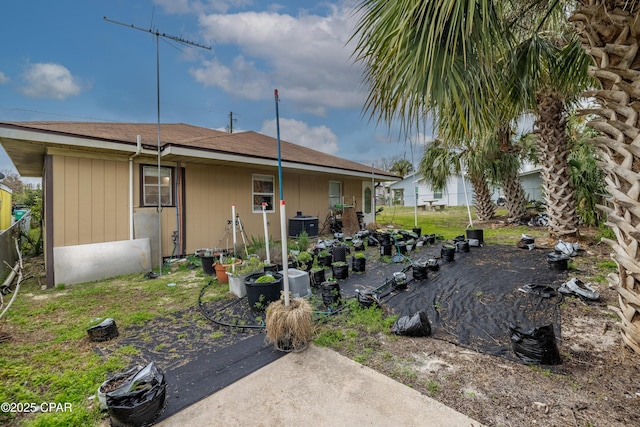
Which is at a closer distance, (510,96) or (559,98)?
(510,96)

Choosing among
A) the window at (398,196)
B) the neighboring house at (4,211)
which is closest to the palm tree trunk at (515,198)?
the window at (398,196)

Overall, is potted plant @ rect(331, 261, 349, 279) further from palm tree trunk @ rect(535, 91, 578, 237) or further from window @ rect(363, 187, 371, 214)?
window @ rect(363, 187, 371, 214)

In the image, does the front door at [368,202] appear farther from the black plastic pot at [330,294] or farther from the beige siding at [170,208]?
the black plastic pot at [330,294]

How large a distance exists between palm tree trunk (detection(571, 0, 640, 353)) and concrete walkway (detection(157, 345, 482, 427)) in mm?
1817

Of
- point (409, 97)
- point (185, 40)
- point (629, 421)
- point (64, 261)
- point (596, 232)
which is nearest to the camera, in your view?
point (629, 421)

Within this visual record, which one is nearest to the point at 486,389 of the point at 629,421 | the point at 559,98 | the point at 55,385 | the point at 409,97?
the point at 629,421

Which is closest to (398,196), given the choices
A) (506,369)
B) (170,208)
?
(170,208)

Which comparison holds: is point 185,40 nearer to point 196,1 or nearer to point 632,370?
point 196,1

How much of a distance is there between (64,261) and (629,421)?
7.54m

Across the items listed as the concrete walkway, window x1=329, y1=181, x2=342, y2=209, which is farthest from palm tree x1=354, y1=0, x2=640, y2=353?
window x1=329, y1=181, x2=342, y2=209

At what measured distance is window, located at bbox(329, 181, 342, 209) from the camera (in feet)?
37.6

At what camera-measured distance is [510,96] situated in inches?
166

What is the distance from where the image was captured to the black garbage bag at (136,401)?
5.49ft

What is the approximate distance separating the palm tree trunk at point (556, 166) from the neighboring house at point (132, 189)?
6.63 meters
